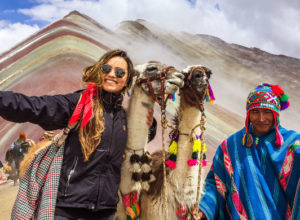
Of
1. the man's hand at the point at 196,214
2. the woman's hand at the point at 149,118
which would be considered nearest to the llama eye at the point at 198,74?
the woman's hand at the point at 149,118

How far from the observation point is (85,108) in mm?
1485

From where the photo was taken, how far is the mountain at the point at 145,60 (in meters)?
7.93

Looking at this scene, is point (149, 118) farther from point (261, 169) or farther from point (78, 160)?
point (261, 169)

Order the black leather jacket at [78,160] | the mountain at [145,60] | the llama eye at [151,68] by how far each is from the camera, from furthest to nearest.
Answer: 1. the mountain at [145,60]
2. the llama eye at [151,68]
3. the black leather jacket at [78,160]

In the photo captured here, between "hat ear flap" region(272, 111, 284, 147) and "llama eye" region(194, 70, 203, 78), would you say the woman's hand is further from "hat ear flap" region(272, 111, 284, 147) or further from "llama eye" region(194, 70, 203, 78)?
"hat ear flap" region(272, 111, 284, 147)

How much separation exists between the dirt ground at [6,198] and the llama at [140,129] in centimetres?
326

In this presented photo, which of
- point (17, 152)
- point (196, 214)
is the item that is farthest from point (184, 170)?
point (17, 152)

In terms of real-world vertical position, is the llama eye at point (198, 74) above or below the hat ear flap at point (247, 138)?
above

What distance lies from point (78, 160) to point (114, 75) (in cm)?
61

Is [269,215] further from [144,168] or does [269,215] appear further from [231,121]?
[231,121]

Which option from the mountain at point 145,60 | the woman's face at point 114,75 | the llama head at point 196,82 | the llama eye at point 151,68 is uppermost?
the mountain at point 145,60

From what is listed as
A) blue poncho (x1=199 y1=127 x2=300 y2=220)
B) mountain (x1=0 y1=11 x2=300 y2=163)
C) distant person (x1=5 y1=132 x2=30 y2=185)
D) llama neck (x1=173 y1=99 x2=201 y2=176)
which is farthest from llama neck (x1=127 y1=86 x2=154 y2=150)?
distant person (x1=5 y1=132 x2=30 y2=185)

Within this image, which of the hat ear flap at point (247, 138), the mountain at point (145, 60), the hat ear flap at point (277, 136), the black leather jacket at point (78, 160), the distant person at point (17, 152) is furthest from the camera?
the mountain at point (145, 60)

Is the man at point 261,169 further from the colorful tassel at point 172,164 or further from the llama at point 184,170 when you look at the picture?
the colorful tassel at point 172,164
